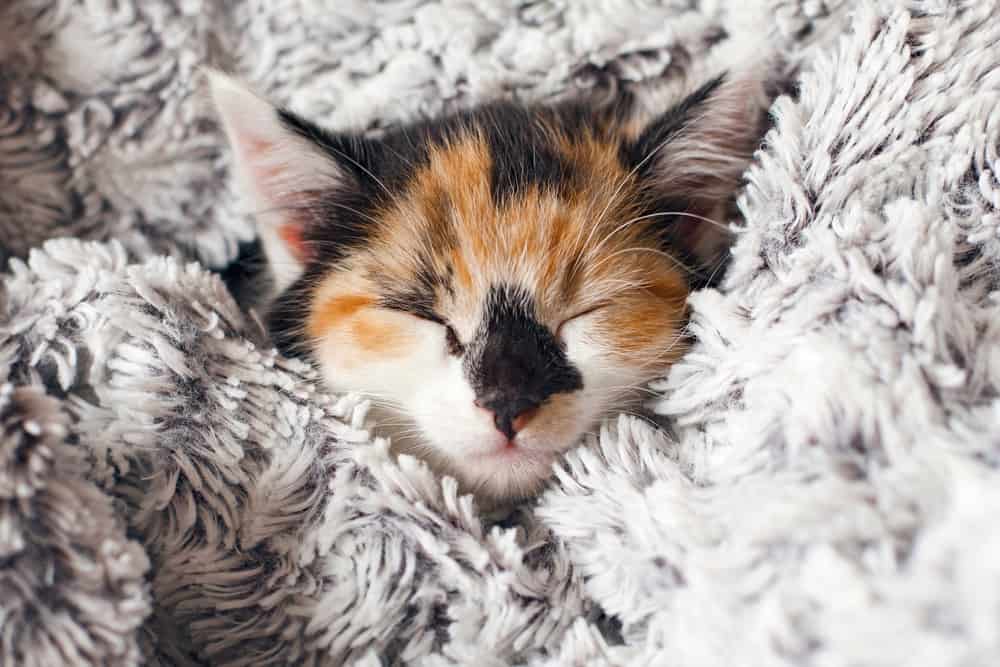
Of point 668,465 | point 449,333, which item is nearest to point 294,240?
point 449,333

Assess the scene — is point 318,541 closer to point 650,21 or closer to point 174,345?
point 174,345

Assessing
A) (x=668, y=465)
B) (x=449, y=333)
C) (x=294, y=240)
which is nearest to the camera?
(x=668, y=465)

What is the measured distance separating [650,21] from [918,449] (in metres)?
0.63

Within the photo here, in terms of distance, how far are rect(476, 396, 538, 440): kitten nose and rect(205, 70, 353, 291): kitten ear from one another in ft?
1.00

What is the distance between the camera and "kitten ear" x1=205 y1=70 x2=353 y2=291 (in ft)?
2.61

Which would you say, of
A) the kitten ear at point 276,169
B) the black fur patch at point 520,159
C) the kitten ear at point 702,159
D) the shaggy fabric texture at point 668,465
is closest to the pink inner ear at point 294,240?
the kitten ear at point 276,169

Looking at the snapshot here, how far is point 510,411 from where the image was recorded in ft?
2.24

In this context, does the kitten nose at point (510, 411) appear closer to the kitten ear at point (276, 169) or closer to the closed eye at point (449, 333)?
the closed eye at point (449, 333)

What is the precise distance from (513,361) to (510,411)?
0.15 feet

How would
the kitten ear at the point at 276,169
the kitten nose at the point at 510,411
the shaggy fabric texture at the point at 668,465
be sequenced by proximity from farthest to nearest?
the kitten ear at the point at 276,169, the kitten nose at the point at 510,411, the shaggy fabric texture at the point at 668,465

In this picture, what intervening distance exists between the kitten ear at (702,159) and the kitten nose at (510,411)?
0.27 metres

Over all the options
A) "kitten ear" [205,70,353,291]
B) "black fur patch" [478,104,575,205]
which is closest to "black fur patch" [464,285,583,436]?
"black fur patch" [478,104,575,205]

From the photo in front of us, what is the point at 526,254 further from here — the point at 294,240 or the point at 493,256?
the point at 294,240

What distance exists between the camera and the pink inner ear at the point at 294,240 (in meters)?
0.89
